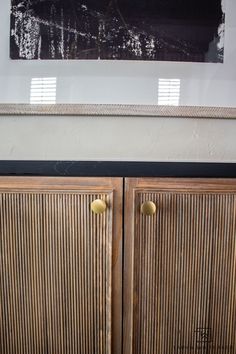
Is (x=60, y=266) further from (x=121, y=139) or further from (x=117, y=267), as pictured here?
(x=121, y=139)

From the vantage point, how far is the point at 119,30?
1.55 feet

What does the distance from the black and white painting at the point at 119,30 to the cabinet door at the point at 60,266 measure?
0.83ft

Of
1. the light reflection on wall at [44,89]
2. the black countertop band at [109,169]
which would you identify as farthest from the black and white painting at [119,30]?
the black countertop band at [109,169]

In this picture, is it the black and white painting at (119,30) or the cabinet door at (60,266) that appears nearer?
the cabinet door at (60,266)

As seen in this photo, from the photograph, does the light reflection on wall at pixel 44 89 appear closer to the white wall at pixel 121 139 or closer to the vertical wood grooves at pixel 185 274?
the white wall at pixel 121 139

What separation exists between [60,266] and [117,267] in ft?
0.27

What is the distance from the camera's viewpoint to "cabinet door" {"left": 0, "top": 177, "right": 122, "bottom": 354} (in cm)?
36

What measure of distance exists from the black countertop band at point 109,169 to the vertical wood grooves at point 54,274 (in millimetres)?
33

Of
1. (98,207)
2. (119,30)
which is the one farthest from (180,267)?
(119,30)

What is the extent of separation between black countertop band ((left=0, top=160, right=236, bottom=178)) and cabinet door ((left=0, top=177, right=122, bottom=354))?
0.04 ft

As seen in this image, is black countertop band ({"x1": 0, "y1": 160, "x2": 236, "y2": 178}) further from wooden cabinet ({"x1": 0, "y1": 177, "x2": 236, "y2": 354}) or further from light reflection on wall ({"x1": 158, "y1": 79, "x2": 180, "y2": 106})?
light reflection on wall ({"x1": 158, "y1": 79, "x2": 180, "y2": 106})

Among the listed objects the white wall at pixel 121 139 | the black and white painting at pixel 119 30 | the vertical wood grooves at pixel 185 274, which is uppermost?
the black and white painting at pixel 119 30

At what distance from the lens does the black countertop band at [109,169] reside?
374 mm

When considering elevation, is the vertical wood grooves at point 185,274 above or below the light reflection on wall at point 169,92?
below
